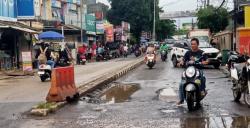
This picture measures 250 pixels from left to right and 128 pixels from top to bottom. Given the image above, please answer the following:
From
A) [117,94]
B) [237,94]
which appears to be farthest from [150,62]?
[237,94]

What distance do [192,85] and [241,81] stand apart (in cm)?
162

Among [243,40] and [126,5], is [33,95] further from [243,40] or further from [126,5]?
[126,5]

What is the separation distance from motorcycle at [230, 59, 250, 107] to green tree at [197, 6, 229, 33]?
4403 centimetres

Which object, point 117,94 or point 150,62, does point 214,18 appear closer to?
point 150,62

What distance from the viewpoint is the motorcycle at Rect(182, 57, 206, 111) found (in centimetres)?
1100

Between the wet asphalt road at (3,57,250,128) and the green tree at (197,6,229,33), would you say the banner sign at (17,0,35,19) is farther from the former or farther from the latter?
the green tree at (197,6,229,33)

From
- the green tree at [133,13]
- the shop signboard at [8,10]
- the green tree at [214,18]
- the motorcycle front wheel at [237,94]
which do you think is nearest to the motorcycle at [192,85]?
the motorcycle front wheel at [237,94]

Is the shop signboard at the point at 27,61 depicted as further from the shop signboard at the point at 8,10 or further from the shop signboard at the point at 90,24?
the shop signboard at the point at 90,24

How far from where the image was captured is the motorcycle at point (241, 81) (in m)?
11.5

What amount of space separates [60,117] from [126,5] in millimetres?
63655

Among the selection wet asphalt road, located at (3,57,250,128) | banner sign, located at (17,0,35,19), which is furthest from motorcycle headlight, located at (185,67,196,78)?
banner sign, located at (17,0,35,19)

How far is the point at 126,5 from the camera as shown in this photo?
7388cm

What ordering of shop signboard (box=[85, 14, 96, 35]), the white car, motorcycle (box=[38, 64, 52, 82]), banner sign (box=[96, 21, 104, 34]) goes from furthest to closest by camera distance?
1. banner sign (box=[96, 21, 104, 34])
2. shop signboard (box=[85, 14, 96, 35])
3. the white car
4. motorcycle (box=[38, 64, 52, 82])

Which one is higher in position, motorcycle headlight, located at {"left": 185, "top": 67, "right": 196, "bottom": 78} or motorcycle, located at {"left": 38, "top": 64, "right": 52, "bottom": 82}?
motorcycle headlight, located at {"left": 185, "top": 67, "right": 196, "bottom": 78}
